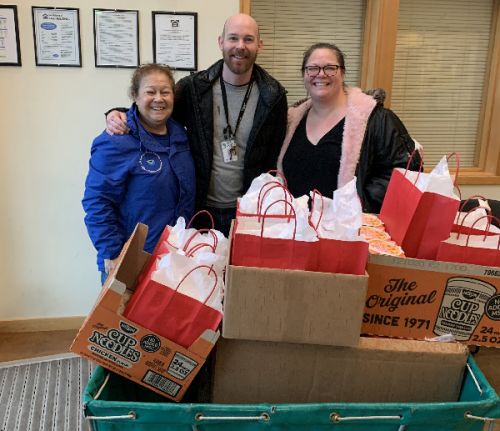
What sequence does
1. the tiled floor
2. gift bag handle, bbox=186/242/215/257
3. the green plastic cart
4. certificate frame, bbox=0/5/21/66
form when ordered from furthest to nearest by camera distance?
the tiled floor
certificate frame, bbox=0/5/21/66
gift bag handle, bbox=186/242/215/257
the green plastic cart

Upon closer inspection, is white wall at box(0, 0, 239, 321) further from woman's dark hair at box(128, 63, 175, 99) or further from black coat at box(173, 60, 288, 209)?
woman's dark hair at box(128, 63, 175, 99)

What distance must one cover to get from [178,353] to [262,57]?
7.14 ft

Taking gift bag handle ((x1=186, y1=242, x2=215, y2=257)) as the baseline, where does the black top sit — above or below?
above

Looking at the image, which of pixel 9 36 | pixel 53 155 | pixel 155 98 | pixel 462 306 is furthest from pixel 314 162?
pixel 9 36

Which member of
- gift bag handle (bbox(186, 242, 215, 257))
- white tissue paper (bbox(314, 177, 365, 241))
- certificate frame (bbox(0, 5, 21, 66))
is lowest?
gift bag handle (bbox(186, 242, 215, 257))

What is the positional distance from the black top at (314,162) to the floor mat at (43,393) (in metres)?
1.38

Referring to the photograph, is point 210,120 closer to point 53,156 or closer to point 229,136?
point 229,136

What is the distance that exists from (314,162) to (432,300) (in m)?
0.99

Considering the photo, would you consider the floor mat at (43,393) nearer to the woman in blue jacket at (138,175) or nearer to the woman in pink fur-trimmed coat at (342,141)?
the woman in blue jacket at (138,175)

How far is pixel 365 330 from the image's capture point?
1174 millimetres

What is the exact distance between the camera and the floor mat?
2.10m

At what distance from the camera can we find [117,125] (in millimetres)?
1850

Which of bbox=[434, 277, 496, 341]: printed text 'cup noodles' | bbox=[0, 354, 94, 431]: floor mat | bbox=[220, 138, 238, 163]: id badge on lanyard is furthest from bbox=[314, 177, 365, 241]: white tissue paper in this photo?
bbox=[0, 354, 94, 431]: floor mat

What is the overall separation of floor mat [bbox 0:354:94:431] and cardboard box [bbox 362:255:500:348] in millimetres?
1507
